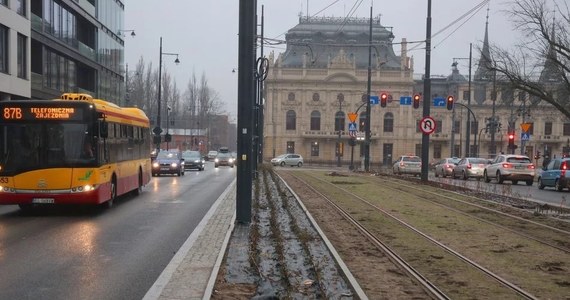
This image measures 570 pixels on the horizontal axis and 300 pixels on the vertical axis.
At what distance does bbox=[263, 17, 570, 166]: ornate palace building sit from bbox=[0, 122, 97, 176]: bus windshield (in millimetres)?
74101

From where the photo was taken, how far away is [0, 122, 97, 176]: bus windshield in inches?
598

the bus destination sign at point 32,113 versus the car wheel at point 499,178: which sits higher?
the bus destination sign at point 32,113

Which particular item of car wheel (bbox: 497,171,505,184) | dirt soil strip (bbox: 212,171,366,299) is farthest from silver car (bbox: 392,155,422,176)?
dirt soil strip (bbox: 212,171,366,299)

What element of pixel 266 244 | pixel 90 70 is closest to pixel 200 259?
pixel 266 244

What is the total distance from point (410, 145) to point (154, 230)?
84992 mm

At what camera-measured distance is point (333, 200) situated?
19.8 m

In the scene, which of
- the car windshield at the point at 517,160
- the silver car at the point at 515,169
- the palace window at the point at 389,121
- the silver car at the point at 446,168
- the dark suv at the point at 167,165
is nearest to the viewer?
the silver car at the point at 515,169

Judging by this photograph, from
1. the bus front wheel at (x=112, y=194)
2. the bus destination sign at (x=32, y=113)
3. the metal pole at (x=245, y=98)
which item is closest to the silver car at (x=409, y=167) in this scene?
the bus front wheel at (x=112, y=194)

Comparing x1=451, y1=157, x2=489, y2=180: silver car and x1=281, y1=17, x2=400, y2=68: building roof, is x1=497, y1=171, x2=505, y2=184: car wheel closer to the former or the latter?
x1=451, y1=157, x2=489, y2=180: silver car

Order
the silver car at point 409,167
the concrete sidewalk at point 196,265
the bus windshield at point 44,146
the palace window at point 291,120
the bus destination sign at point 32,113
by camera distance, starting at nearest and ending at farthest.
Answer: the concrete sidewalk at point 196,265 < the bus windshield at point 44,146 < the bus destination sign at point 32,113 < the silver car at point 409,167 < the palace window at point 291,120

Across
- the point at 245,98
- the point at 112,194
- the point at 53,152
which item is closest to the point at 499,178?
the point at 112,194

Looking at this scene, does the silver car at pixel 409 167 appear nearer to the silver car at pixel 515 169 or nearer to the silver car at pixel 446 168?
the silver car at pixel 446 168

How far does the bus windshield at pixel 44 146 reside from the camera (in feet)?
49.9

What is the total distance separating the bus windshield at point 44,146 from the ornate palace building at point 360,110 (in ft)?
243
